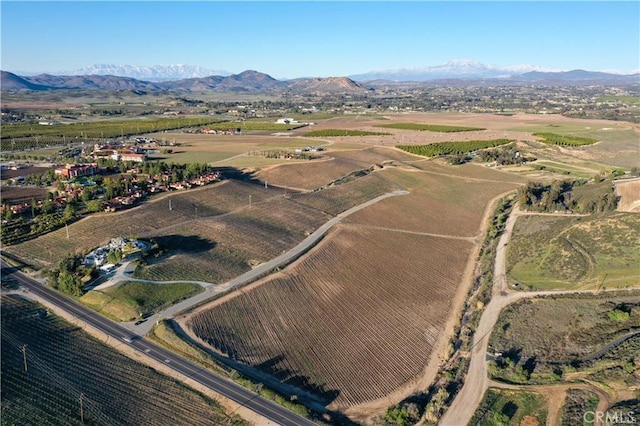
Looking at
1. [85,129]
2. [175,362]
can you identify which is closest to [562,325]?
[175,362]

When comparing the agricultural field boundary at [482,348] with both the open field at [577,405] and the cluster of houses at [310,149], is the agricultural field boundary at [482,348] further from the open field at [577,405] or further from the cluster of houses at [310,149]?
the cluster of houses at [310,149]

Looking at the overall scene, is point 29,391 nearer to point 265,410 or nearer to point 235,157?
point 265,410

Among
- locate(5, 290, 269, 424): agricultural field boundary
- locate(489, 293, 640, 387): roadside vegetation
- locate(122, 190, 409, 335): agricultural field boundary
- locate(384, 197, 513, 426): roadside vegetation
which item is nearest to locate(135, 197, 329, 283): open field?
locate(122, 190, 409, 335): agricultural field boundary

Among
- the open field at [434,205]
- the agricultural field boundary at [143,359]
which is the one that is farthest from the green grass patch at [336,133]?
the agricultural field boundary at [143,359]

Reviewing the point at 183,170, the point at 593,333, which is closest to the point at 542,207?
the point at 593,333

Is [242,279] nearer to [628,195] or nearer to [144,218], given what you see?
[144,218]

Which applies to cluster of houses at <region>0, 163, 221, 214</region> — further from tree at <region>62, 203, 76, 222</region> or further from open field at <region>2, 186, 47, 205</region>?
tree at <region>62, 203, 76, 222</region>
